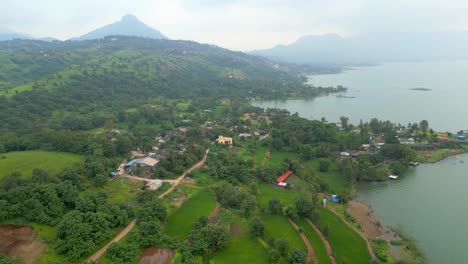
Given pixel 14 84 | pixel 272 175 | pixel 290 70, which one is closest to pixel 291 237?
pixel 272 175

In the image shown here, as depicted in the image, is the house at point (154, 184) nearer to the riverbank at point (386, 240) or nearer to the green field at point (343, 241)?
the green field at point (343, 241)

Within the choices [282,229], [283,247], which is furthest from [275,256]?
[282,229]

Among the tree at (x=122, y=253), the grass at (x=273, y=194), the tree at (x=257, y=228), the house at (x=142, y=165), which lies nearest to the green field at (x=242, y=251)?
the tree at (x=257, y=228)

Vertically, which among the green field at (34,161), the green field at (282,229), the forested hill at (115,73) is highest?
the forested hill at (115,73)

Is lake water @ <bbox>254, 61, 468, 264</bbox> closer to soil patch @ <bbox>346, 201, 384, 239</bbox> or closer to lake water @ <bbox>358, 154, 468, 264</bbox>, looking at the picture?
lake water @ <bbox>358, 154, 468, 264</bbox>

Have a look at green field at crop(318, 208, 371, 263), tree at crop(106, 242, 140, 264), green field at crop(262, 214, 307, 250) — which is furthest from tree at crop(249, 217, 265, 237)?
tree at crop(106, 242, 140, 264)

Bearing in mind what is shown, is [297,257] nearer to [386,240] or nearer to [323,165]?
[386,240]

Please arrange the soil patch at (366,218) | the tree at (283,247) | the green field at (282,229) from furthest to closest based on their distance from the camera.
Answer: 1. the soil patch at (366,218)
2. the green field at (282,229)
3. the tree at (283,247)
